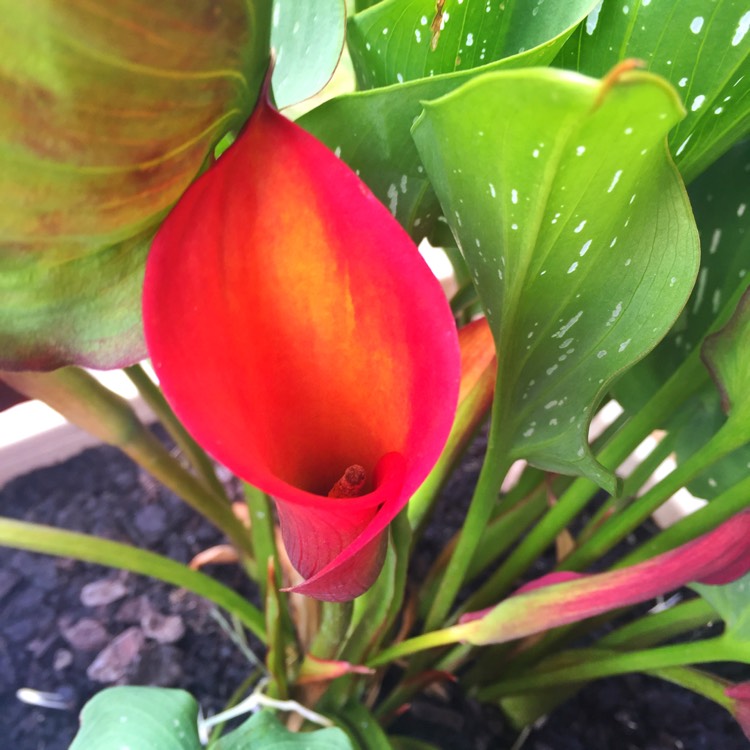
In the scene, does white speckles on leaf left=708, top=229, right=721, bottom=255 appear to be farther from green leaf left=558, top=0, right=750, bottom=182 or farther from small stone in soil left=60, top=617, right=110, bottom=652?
small stone in soil left=60, top=617, right=110, bottom=652

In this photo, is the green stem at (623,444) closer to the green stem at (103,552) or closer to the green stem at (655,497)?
the green stem at (655,497)

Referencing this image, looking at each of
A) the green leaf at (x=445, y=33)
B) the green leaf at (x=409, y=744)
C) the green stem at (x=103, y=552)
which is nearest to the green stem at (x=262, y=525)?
the green stem at (x=103, y=552)

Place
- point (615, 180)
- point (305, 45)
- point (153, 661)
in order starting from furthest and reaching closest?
point (153, 661) → point (305, 45) → point (615, 180)

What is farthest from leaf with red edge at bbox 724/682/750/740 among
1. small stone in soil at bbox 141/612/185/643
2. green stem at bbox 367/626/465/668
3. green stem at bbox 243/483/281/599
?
small stone in soil at bbox 141/612/185/643

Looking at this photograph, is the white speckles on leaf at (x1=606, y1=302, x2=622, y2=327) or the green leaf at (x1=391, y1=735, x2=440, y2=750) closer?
the white speckles on leaf at (x1=606, y1=302, x2=622, y2=327)

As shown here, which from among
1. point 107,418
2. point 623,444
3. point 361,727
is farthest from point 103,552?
point 623,444

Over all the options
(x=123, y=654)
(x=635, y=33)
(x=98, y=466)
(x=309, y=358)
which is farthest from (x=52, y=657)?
(x=635, y=33)

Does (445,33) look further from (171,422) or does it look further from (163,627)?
(163,627)

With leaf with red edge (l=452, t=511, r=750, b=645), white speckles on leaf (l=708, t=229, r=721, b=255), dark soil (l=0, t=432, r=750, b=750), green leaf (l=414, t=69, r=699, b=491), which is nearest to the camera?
green leaf (l=414, t=69, r=699, b=491)
